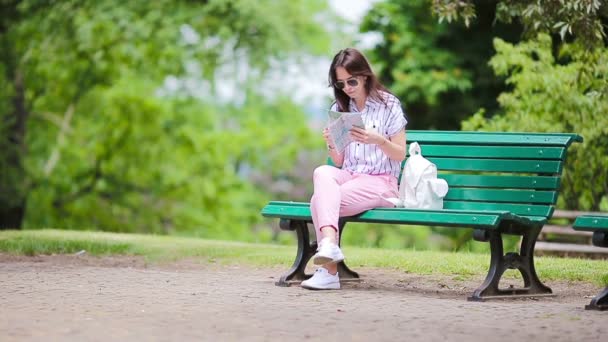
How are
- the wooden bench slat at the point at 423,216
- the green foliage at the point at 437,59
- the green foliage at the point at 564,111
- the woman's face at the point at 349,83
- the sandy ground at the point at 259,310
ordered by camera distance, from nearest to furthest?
1. the sandy ground at the point at 259,310
2. the wooden bench slat at the point at 423,216
3. the woman's face at the point at 349,83
4. the green foliage at the point at 564,111
5. the green foliage at the point at 437,59

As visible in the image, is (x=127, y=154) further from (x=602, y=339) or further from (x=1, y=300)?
(x=602, y=339)

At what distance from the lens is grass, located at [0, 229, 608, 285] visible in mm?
8602

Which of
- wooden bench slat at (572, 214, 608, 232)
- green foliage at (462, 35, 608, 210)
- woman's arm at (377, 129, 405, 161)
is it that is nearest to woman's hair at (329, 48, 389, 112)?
woman's arm at (377, 129, 405, 161)

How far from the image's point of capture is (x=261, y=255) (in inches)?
393

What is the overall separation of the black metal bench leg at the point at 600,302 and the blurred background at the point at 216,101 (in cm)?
608

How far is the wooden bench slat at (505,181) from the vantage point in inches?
287

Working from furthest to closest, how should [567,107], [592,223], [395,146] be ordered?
1. [567,107]
2. [395,146]
3. [592,223]

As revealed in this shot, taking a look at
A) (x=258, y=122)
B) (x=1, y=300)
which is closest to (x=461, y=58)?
(x=258, y=122)

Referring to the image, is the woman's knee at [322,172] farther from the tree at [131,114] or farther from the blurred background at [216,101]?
the tree at [131,114]

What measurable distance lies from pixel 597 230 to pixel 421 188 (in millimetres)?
1484

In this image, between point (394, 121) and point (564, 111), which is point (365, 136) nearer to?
point (394, 121)

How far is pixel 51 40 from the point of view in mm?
23188

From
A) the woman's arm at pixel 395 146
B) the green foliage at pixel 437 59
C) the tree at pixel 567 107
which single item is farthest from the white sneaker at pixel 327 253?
the green foliage at pixel 437 59

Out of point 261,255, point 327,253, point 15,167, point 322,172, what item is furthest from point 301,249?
point 15,167
